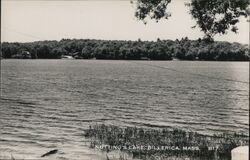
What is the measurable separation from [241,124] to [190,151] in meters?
14.1

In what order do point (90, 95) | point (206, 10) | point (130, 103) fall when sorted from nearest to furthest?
point (206, 10) < point (130, 103) < point (90, 95)

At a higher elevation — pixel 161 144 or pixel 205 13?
pixel 205 13

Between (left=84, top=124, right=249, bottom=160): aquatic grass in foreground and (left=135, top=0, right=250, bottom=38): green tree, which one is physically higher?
(left=135, top=0, right=250, bottom=38): green tree

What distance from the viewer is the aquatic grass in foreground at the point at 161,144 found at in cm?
1794

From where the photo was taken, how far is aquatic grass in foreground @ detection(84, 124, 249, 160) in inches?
706

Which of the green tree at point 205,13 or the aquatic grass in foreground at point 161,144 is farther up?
the green tree at point 205,13

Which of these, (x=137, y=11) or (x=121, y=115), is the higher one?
(x=137, y=11)

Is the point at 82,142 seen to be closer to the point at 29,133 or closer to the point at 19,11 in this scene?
the point at 29,133

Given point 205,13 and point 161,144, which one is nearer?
point 205,13

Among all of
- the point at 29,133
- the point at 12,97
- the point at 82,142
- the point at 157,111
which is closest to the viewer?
the point at 82,142

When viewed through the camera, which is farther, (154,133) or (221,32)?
(154,133)

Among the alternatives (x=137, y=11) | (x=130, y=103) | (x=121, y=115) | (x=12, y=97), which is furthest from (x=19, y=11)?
(x=12, y=97)

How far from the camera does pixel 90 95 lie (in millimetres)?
55438

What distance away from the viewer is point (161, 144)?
Answer: 2020 cm
